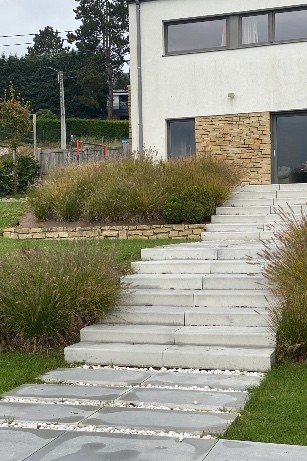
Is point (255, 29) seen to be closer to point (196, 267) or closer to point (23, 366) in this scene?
point (196, 267)

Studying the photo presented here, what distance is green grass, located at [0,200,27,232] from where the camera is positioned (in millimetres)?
14020

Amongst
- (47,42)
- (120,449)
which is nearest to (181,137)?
(120,449)

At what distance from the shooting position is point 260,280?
8234 millimetres

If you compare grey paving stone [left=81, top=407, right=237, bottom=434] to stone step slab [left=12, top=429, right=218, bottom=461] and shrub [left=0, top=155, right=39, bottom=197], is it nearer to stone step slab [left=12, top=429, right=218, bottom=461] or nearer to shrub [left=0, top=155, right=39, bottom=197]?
stone step slab [left=12, top=429, right=218, bottom=461]

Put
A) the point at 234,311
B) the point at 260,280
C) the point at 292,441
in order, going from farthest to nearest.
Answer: the point at 260,280, the point at 234,311, the point at 292,441

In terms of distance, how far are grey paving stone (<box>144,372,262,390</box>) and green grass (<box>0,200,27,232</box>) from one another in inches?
324

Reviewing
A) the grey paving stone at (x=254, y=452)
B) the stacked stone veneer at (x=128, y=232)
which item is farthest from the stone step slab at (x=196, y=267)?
the grey paving stone at (x=254, y=452)

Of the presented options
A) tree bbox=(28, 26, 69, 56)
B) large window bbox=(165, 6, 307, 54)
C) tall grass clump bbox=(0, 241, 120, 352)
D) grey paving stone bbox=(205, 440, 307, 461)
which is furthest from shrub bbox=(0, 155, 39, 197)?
tree bbox=(28, 26, 69, 56)

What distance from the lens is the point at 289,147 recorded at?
17281 mm

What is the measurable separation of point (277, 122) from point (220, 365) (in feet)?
38.6

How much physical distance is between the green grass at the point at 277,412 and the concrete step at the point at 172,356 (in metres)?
0.28

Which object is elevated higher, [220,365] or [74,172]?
[74,172]

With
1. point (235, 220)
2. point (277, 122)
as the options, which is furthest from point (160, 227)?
point (277, 122)

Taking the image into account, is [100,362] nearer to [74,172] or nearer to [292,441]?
[292,441]
